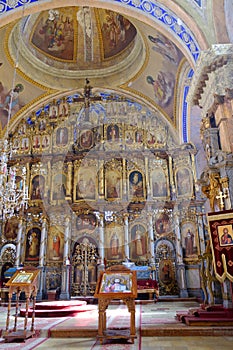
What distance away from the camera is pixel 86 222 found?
1368 cm

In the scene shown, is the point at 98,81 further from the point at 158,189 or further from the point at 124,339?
the point at 124,339

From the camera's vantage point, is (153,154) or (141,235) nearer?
(141,235)

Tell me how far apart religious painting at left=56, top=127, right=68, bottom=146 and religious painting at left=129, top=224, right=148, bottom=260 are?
216 inches

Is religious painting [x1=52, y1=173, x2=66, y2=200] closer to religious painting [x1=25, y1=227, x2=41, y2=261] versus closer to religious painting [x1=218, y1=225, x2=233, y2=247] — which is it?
religious painting [x1=25, y1=227, x2=41, y2=261]

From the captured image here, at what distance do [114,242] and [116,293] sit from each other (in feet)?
29.1

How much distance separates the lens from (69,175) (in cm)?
1453

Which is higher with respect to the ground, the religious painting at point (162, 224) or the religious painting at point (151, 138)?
the religious painting at point (151, 138)

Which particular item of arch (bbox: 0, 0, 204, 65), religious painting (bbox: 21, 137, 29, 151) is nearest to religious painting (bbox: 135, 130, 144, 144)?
religious painting (bbox: 21, 137, 29, 151)

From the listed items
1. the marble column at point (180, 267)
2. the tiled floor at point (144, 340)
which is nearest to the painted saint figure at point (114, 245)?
the marble column at point (180, 267)

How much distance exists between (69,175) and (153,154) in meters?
4.11

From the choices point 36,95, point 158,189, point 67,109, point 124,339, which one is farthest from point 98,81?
point 124,339

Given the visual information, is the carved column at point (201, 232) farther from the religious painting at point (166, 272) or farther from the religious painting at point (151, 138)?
the religious painting at point (151, 138)

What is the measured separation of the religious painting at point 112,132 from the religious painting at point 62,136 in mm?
2147

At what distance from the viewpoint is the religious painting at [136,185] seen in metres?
14.0
